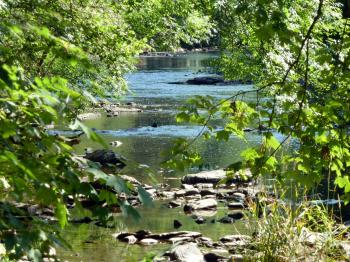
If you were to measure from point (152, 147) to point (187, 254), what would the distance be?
10919 mm

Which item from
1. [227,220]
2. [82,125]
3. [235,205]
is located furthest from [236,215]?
[82,125]

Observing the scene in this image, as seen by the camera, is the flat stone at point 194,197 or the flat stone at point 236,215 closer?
the flat stone at point 236,215

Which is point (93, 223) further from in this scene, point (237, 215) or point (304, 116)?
point (304, 116)

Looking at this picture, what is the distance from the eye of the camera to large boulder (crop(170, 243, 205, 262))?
30.7 feet

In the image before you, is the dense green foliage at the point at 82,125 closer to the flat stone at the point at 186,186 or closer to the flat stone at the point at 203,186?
the flat stone at the point at 186,186

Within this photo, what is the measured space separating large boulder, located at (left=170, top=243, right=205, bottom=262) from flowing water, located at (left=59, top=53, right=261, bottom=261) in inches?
21.7

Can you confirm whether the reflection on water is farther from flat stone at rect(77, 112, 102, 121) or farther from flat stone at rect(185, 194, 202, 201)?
flat stone at rect(77, 112, 102, 121)

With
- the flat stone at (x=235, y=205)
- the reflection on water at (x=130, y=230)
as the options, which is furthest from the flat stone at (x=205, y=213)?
the flat stone at (x=235, y=205)

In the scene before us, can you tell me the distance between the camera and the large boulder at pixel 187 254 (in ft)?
30.7

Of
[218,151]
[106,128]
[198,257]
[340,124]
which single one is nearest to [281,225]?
[198,257]

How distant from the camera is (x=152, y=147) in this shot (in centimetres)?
2031

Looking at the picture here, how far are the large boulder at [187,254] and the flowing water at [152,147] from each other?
55cm

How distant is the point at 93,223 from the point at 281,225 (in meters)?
5.28

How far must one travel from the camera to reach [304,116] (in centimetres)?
380
